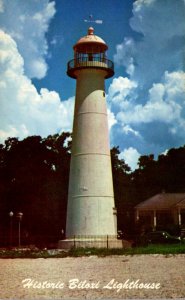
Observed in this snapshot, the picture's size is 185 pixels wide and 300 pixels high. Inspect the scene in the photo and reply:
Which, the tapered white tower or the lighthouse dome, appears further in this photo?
the lighthouse dome

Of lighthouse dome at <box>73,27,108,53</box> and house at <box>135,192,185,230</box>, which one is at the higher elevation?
lighthouse dome at <box>73,27,108,53</box>

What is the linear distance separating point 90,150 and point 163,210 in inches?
613

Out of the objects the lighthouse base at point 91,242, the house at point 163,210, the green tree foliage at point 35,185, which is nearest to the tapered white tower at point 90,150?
the lighthouse base at point 91,242

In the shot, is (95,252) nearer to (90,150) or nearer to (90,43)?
(90,150)

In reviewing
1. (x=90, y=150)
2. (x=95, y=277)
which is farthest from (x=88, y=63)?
(x=95, y=277)

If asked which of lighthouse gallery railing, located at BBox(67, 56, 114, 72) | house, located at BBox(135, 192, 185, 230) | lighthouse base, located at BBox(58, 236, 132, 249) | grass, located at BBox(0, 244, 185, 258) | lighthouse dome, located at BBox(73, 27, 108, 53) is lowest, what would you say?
grass, located at BBox(0, 244, 185, 258)

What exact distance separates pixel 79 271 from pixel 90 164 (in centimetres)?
838

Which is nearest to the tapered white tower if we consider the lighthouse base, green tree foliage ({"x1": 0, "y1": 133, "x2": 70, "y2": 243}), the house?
the lighthouse base

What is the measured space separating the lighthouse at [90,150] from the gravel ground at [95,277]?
4187 millimetres

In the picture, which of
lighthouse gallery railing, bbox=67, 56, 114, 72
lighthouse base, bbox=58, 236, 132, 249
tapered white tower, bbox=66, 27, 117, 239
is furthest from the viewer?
lighthouse gallery railing, bbox=67, 56, 114, 72

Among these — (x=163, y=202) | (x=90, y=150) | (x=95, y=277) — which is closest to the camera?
(x=95, y=277)

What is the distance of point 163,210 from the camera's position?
121ft

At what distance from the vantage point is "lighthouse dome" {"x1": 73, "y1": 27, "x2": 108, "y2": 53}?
22562 mm

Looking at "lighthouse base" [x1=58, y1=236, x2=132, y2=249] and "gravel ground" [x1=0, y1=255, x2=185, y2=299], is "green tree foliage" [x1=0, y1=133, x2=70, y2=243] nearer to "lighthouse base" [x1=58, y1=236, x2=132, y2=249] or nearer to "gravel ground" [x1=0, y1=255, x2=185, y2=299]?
"lighthouse base" [x1=58, y1=236, x2=132, y2=249]
